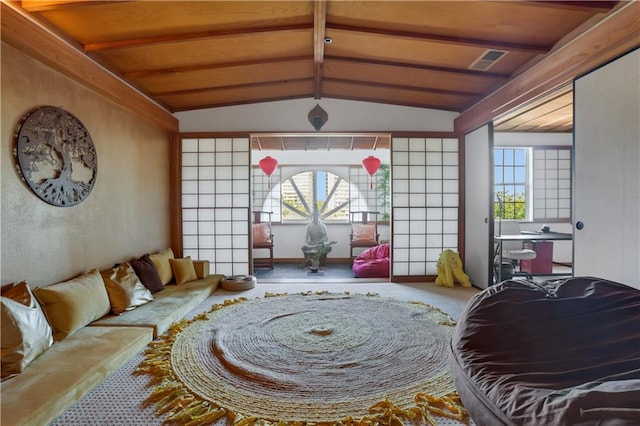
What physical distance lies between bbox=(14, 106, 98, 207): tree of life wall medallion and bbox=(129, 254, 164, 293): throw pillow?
3.00 feet

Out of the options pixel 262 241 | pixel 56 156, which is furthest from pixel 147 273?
pixel 262 241

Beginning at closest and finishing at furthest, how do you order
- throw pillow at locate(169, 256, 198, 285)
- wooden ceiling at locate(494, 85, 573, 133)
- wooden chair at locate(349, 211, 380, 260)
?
throw pillow at locate(169, 256, 198, 285)
wooden ceiling at locate(494, 85, 573, 133)
wooden chair at locate(349, 211, 380, 260)

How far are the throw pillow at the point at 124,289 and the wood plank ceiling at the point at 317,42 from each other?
6.40ft

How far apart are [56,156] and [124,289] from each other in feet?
4.02

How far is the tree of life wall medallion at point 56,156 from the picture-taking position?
229 cm

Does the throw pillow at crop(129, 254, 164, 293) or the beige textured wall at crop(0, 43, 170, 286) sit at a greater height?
the beige textured wall at crop(0, 43, 170, 286)

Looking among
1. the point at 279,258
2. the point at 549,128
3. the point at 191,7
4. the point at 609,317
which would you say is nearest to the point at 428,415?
the point at 609,317

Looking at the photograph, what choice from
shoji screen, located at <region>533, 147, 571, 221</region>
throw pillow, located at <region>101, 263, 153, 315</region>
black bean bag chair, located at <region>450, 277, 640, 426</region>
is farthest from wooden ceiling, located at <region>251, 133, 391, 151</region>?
black bean bag chair, located at <region>450, 277, 640, 426</region>

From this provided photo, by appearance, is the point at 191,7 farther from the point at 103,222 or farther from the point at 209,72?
the point at 103,222

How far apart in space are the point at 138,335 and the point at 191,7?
244 centimetres

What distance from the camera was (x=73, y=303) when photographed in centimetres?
237

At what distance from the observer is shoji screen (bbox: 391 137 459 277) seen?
4.84 meters

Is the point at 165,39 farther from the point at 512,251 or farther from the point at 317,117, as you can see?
the point at 512,251

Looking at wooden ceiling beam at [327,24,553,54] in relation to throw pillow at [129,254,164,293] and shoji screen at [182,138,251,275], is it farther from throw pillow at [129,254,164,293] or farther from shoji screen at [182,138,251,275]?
throw pillow at [129,254,164,293]
